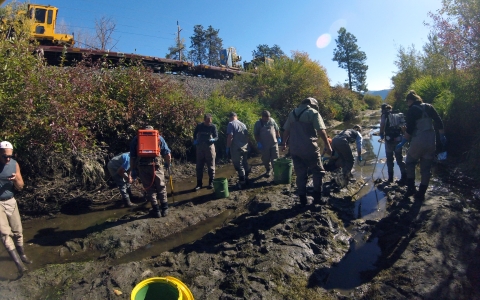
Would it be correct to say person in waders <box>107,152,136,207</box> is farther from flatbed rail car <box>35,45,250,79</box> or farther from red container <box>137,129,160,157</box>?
flatbed rail car <box>35,45,250,79</box>

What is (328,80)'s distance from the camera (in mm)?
23391

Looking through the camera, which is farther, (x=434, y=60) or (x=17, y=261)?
(x=434, y=60)

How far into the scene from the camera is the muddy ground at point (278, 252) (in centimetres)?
370

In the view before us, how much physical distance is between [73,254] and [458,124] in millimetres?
10900

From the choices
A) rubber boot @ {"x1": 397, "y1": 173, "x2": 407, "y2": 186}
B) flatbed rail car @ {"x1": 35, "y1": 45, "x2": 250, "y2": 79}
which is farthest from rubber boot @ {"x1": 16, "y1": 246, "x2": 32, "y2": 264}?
flatbed rail car @ {"x1": 35, "y1": 45, "x2": 250, "y2": 79}

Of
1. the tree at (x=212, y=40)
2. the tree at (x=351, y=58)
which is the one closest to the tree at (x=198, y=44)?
the tree at (x=212, y=40)

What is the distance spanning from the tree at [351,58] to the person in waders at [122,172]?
5591 centimetres

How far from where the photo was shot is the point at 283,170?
7902 mm

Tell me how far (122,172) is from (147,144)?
1.21 m

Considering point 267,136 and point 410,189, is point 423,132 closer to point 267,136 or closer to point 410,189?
point 410,189

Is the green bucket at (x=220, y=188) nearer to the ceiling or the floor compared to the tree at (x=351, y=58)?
nearer to the floor

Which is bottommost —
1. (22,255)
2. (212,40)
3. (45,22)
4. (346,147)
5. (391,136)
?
(22,255)

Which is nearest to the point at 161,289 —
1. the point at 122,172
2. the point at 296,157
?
the point at 296,157

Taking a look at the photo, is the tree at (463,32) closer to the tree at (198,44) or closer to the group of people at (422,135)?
the group of people at (422,135)
